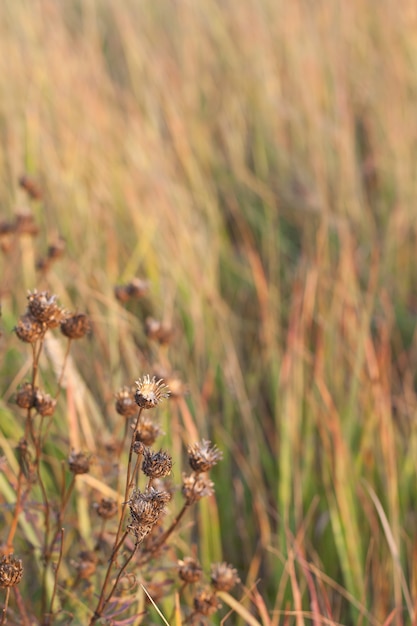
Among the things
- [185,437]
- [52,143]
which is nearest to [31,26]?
[52,143]

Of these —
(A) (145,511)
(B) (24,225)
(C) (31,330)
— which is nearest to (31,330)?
(C) (31,330)

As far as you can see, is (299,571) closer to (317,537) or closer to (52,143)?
(317,537)

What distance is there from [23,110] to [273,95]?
2.99 ft

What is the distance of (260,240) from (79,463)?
1.67m

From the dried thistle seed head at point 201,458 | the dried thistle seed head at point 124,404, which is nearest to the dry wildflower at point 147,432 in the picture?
the dried thistle seed head at point 124,404

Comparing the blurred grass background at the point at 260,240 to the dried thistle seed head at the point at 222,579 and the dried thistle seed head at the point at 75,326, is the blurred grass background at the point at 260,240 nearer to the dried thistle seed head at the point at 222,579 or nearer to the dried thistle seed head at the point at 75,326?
the dried thistle seed head at the point at 222,579

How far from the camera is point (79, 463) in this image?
105 centimetres

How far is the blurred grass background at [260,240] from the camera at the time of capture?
5.05 ft

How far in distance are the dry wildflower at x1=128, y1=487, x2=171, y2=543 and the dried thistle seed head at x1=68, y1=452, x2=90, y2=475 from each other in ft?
0.84

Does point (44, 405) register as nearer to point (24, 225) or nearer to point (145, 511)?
point (145, 511)

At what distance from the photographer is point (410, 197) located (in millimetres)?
2529

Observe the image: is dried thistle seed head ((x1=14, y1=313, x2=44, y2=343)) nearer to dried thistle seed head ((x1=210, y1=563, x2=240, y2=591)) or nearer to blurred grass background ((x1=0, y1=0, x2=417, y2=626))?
dried thistle seed head ((x1=210, y1=563, x2=240, y2=591))

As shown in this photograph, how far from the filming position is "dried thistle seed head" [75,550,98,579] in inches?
44.3

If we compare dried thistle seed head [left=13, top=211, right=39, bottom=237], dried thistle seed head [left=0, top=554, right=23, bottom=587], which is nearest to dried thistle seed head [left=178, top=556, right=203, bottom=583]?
dried thistle seed head [left=0, top=554, right=23, bottom=587]
